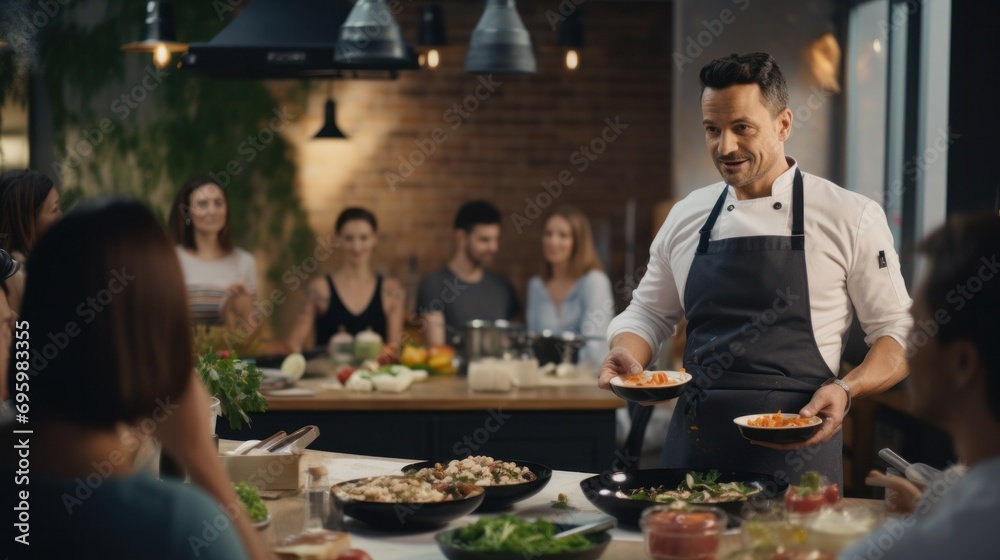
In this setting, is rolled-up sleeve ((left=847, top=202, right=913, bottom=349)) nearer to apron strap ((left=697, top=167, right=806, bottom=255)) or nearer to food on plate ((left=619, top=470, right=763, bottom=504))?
apron strap ((left=697, top=167, right=806, bottom=255))

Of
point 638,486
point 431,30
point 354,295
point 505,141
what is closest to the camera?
point 638,486

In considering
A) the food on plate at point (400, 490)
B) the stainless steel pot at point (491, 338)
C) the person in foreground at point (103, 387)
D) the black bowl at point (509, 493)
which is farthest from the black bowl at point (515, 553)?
the stainless steel pot at point (491, 338)

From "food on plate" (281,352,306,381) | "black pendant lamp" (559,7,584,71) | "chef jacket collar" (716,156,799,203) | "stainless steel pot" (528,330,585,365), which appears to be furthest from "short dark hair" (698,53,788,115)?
"black pendant lamp" (559,7,584,71)

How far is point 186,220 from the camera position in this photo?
548cm

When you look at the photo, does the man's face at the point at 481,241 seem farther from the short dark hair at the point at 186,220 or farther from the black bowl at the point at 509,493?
the black bowl at the point at 509,493

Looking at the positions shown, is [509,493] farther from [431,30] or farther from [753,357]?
[431,30]

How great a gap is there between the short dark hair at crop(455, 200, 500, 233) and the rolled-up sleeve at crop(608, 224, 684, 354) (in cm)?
288

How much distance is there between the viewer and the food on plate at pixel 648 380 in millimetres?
2496

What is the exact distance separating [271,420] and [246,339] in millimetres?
795

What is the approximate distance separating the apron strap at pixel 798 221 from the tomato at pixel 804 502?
1043 millimetres

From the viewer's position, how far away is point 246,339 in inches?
199

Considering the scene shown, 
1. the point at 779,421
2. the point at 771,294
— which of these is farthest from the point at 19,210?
the point at 779,421

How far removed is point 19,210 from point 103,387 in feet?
7.40

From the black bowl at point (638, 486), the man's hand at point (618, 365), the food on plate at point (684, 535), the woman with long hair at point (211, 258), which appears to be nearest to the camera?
the food on plate at point (684, 535)
